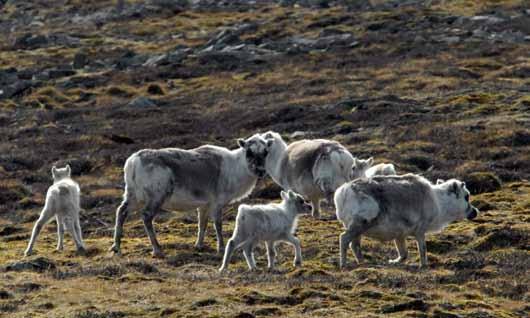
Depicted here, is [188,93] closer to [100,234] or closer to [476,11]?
[476,11]

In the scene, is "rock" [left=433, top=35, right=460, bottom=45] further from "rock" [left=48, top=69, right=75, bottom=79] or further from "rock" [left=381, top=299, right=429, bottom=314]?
"rock" [left=381, top=299, right=429, bottom=314]

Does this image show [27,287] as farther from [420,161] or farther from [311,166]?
[420,161]

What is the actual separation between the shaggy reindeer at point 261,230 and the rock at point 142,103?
131 feet

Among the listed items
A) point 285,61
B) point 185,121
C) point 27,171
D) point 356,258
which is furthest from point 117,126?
point 356,258

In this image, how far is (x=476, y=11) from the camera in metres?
85.6

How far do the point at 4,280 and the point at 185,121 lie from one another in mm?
34265

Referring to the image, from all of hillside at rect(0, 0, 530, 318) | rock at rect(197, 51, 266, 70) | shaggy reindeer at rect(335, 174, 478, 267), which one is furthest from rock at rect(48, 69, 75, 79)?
shaggy reindeer at rect(335, 174, 478, 267)

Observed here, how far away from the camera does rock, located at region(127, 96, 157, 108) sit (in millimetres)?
60094

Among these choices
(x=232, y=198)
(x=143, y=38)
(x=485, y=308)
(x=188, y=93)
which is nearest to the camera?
(x=485, y=308)

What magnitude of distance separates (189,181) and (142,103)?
124 ft

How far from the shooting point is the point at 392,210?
64.9 feet

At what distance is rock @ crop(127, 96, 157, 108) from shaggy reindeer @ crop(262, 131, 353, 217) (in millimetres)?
34846

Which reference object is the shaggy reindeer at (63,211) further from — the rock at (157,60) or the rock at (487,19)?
the rock at (487,19)

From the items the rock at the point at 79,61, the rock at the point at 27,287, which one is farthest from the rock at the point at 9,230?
the rock at the point at 79,61
